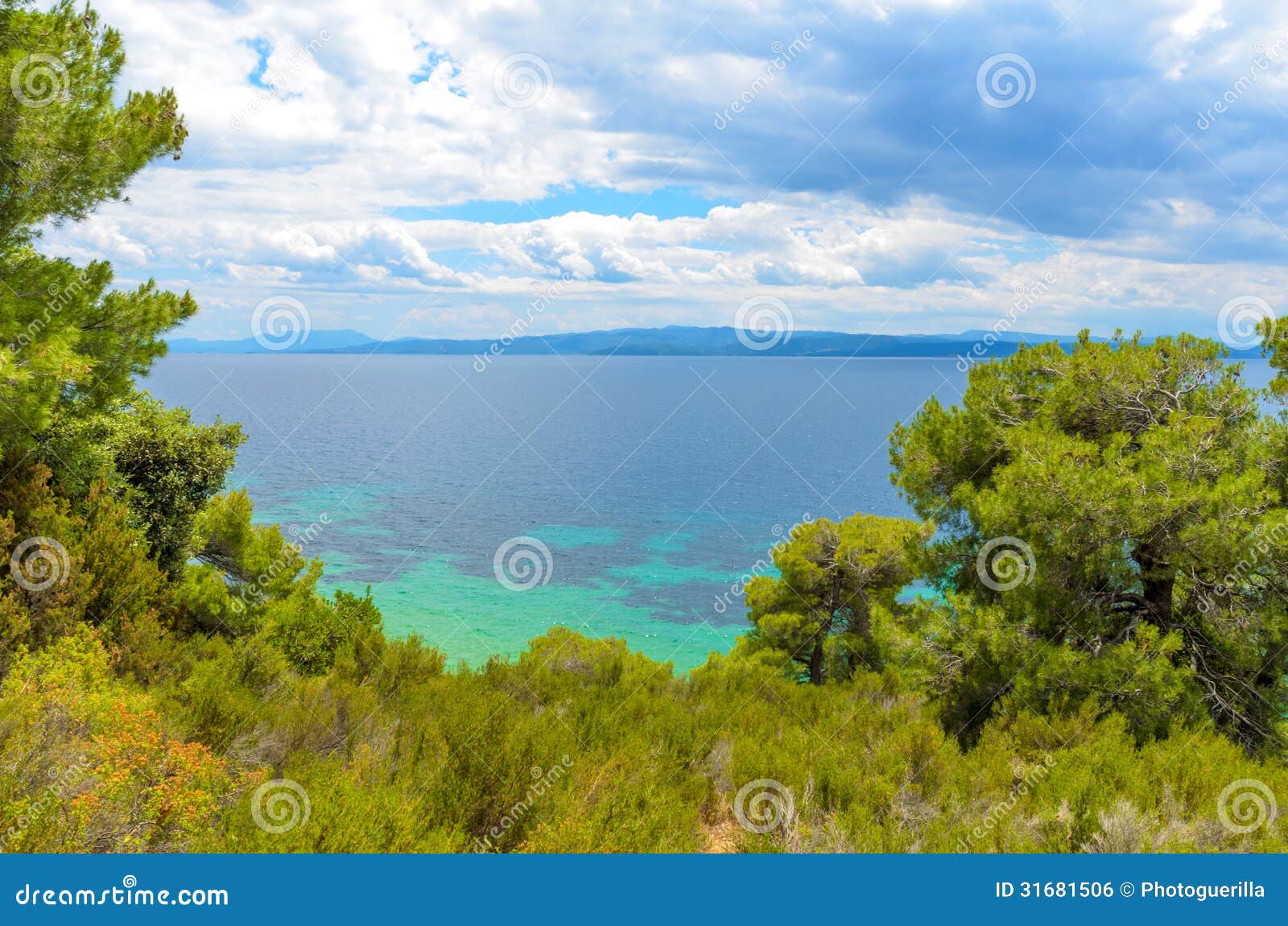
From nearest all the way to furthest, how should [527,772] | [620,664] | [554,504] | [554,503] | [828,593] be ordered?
1. [527,772]
2. [620,664]
3. [828,593]
4. [554,504]
5. [554,503]

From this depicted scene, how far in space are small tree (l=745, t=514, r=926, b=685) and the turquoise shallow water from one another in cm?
928

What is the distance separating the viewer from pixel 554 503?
54.6m

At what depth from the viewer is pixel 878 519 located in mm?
18109

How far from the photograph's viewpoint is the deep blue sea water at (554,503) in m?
32.3

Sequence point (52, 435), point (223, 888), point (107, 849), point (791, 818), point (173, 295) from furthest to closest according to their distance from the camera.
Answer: point (173, 295), point (52, 435), point (791, 818), point (107, 849), point (223, 888)

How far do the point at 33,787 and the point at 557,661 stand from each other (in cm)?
892

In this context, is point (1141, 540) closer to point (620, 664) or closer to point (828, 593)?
point (620, 664)

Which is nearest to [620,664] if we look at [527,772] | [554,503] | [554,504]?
[527,772]

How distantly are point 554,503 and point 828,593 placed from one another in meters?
38.1

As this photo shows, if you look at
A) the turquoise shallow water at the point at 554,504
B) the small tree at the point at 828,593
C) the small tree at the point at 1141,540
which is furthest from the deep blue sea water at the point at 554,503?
the small tree at the point at 1141,540

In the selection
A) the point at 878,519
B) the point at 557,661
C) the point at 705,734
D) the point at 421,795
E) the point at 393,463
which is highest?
the point at 393,463

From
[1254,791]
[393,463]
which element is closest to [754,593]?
[1254,791]

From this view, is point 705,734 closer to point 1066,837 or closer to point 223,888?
point 1066,837

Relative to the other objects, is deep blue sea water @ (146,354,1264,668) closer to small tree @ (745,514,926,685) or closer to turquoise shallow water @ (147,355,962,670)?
turquoise shallow water @ (147,355,962,670)
